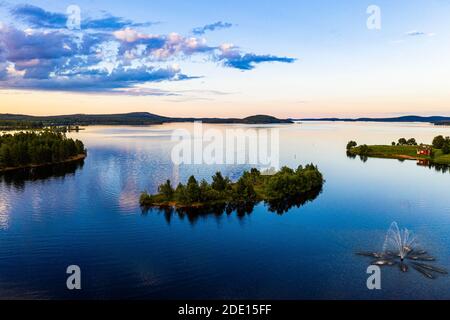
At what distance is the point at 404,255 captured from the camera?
6269 centimetres

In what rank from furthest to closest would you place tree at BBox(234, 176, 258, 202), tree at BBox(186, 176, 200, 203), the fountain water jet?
tree at BBox(234, 176, 258, 202), tree at BBox(186, 176, 200, 203), the fountain water jet

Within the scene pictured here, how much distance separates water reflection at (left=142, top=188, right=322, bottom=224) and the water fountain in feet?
89.7

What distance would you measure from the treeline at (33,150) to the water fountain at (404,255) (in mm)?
131811

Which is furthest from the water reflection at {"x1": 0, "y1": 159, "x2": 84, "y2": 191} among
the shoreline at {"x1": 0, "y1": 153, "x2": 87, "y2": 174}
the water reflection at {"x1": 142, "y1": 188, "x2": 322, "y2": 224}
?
the water reflection at {"x1": 142, "y1": 188, "x2": 322, "y2": 224}

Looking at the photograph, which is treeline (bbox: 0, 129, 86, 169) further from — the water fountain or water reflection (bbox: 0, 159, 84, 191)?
the water fountain

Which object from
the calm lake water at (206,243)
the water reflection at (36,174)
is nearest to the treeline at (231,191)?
the calm lake water at (206,243)

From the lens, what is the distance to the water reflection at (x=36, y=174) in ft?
400

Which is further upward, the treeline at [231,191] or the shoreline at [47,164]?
the shoreline at [47,164]

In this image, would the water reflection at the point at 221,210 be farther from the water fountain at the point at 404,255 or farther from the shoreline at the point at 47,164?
the shoreline at the point at 47,164

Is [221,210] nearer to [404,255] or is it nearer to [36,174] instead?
[404,255]

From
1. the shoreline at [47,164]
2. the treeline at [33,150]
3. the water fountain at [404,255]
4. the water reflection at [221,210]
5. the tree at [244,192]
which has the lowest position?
the water fountain at [404,255]

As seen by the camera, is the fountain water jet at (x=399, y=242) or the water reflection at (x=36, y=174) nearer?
the fountain water jet at (x=399, y=242)

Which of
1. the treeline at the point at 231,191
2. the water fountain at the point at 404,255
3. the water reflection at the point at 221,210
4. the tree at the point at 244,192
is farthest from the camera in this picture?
the tree at the point at 244,192

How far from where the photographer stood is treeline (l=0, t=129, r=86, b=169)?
14800 cm
